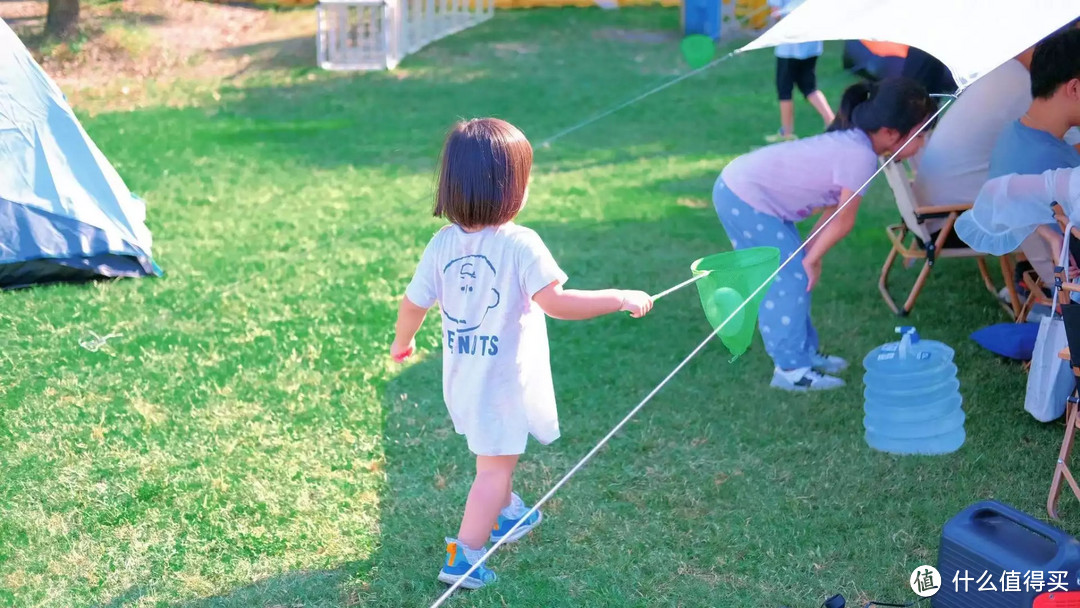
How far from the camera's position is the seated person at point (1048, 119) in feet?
13.1

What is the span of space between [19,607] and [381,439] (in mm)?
1407

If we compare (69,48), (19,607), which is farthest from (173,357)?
(69,48)

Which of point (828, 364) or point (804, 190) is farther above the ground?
point (804, 190)

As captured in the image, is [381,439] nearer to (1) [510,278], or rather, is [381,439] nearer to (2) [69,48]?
(1) [510,278]

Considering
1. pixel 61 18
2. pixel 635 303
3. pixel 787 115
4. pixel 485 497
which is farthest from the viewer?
pixel 61 18

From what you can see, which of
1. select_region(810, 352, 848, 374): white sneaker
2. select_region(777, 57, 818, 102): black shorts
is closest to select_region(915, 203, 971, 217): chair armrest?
select_region(810, 352, 848, 374): white sneaker

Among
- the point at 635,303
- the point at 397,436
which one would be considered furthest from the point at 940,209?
the point at 397,436

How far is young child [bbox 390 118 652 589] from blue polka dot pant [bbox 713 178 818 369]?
1.48 meters

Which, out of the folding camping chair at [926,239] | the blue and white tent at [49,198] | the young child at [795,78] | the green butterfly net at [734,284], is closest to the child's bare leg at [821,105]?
the young child at [795,78]

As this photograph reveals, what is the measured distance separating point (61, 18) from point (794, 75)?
867 centimetres

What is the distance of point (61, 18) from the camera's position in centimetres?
1241

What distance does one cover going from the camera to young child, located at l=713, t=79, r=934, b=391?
162 inches

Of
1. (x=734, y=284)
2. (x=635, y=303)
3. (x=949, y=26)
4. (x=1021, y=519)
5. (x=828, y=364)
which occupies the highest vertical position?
(x=949, y=26)

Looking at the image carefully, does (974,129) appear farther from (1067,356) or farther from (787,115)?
(787,115)
